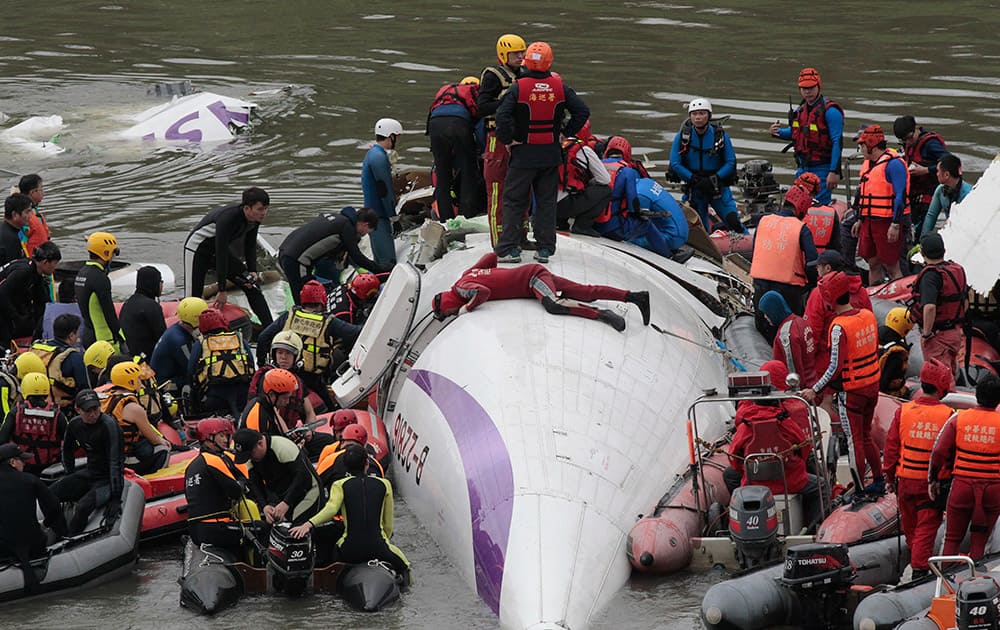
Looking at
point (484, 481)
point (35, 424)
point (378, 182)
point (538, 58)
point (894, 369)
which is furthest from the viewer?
point (378, 182)

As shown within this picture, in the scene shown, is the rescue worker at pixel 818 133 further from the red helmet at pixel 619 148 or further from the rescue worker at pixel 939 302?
the rescue worker at pixel 939 302

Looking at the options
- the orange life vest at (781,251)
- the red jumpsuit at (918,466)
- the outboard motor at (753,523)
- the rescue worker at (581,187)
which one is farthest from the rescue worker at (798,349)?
the rescue worker at (581,187)

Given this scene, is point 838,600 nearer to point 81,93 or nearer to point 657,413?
point 657,413

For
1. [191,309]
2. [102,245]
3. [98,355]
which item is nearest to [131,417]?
[98,355]

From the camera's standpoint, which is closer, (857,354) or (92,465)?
(857,354)

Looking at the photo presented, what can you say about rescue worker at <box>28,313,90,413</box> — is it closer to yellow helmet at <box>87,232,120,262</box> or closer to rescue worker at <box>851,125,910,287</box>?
yellow helmet at <box>87,232,120,262</box>

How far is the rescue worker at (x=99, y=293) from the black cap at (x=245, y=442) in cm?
375

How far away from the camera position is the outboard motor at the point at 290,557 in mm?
10680

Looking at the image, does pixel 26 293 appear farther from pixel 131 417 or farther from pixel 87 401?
pixel 87 401

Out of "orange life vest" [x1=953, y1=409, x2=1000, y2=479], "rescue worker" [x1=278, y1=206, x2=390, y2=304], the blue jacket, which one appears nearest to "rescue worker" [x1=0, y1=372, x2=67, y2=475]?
"rescue worker" [x1=278, y1=206, x2=390, y2=304]

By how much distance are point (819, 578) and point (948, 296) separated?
3992mm

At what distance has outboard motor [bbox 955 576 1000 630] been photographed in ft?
27.5

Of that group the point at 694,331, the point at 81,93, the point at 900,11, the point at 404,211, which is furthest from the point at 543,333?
the point at 900,11

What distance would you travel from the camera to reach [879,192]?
15977 mm
